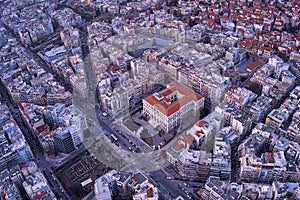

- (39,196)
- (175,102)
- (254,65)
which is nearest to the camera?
(39,196)

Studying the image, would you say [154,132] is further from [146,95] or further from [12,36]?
Result: [12,36]

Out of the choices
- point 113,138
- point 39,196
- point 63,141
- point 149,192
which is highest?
point 63,141

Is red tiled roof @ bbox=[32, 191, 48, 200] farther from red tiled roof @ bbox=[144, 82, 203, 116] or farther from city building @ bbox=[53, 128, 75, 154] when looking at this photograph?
red tiled roof @ bbox=[144, 82, 203, 116]

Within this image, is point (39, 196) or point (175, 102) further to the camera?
point (175, 102)

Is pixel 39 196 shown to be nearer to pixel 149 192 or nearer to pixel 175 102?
pixel 149 192

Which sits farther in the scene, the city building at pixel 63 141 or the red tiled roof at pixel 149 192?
the city building at pixel 63 141

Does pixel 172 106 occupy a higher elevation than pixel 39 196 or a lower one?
higher

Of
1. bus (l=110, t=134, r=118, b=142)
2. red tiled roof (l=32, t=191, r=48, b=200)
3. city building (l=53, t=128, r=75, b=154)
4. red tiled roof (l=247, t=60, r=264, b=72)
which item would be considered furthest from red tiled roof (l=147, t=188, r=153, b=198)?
red tiled roof (l=247, t=60, r=264, b=72)

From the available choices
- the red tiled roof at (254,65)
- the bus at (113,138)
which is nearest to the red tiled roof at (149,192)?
the bus at (113,138)

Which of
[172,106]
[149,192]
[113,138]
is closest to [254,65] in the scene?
[172,106]

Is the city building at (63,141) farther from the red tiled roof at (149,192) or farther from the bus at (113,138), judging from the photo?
the red tiled roof at (149,192)

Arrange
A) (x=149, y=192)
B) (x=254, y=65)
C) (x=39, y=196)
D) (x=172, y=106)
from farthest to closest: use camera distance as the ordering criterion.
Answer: (x=254, y=65)
(x=172, y=106)
(x=39, y=196)
(x=149, y=192)
